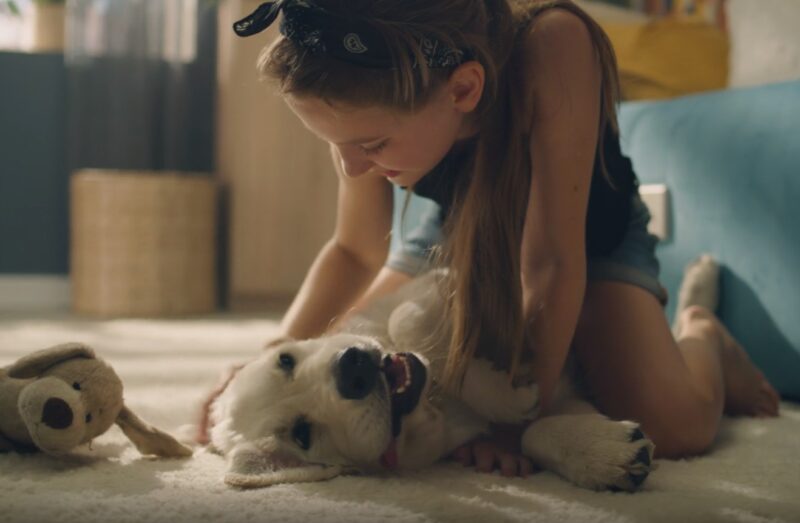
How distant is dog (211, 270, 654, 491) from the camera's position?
99 centimetres

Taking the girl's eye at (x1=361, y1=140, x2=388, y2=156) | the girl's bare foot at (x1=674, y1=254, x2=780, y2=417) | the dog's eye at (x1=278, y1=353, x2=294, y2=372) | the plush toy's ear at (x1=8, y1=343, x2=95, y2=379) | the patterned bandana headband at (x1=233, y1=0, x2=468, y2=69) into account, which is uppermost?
the patterned bandana headband at (x1=233, y1=0, x2=468, y2=69)

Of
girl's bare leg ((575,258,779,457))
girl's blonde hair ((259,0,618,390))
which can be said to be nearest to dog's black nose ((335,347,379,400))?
girl's blonde hair ((259,0,618,390))

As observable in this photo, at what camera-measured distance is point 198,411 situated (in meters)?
1.25

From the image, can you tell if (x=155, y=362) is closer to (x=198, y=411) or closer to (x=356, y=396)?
(x=198, y=411)

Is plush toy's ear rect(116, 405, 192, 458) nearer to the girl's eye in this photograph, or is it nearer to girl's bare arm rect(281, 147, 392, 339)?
girl's bare arm rect(281, 147, 392, 339)

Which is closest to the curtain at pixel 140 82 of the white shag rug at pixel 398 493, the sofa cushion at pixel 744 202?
the sofa cushion at pixel 744 202

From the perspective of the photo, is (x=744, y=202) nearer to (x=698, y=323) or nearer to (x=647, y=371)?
(x=698, y=323)

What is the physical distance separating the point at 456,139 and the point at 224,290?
2.68 m

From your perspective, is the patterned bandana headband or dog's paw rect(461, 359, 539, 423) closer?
the patterned bandana headband

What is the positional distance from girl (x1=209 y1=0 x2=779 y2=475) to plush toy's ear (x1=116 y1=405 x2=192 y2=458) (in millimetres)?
327

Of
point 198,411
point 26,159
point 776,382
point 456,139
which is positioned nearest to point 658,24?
point 776,382

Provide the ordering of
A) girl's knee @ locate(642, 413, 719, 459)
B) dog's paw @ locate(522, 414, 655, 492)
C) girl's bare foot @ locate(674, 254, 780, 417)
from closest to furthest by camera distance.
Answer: dog's paw @ locate(522, 414, 655, 492) → girl's knee @ locate(642, 413, 719, 459) → girl's bare foot @ locate(674, 254, 780, 417)

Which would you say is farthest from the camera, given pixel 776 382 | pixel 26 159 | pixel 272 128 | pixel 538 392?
pixel 26 159

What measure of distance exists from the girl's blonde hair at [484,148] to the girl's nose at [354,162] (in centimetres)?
9
